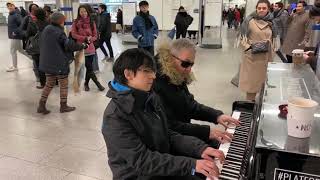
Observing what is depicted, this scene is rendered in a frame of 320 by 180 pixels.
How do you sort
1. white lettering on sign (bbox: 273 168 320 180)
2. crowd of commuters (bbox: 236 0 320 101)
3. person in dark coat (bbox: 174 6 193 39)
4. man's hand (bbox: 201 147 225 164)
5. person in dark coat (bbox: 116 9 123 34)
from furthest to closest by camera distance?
person in dark coat (bbox: 116 9 123 34), person in dark coat (bbox: 174 6 193 39), crowd of commuters (bbox: 236 0 320 101), man's hand (bbox: 201 147 225 164), white lettering on sign (bbox: 273 168 320 180)

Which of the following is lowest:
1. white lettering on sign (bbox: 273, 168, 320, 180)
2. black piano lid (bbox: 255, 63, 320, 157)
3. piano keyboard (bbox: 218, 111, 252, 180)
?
piano keyboard (bbox: 218, 111, 252, 180)

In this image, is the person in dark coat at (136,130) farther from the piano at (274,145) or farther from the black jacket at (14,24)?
the black jacket at (14,24)

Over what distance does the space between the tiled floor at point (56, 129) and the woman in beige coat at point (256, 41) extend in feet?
1.94

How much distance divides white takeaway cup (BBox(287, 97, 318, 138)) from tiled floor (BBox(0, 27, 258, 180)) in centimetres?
204

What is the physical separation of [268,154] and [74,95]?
4.89 meters

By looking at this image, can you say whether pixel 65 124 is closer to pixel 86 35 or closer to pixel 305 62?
pixel 86 35

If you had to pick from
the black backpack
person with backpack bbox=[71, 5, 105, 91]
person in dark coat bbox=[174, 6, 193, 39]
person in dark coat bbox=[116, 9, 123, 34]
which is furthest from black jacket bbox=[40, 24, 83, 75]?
Answer: person in dark coat bbox=[116, 9, 123, 34]

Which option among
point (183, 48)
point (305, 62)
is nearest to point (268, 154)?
point (183, 48)

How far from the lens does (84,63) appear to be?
5762 millimetres

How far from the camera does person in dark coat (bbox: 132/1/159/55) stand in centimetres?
655

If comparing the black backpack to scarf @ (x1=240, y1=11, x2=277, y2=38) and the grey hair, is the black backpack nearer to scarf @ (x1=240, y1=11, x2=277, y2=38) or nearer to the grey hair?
scarf @ (x1=240, y1=11, x2=277, y2=38)

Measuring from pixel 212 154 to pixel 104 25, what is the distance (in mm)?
7531

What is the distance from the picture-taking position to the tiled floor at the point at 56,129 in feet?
10.5

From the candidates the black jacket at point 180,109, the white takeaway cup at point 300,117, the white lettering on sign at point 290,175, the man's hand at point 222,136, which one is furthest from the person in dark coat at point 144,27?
the white lettering on sign at point 290,175
